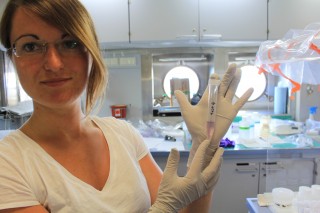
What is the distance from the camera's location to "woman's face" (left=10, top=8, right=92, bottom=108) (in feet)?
2.19

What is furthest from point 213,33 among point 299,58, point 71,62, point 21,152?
point 21,152

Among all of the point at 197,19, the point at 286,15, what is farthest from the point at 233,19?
the point at 286,15

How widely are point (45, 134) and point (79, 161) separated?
0.13 metres

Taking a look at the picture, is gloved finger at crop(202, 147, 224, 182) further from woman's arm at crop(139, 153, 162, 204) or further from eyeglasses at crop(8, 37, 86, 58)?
eyeglasses at crop(8, 37, 86, 58)

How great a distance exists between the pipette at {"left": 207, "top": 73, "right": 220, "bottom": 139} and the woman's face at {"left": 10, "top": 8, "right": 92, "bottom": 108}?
0.41m

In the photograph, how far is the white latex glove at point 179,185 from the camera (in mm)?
725

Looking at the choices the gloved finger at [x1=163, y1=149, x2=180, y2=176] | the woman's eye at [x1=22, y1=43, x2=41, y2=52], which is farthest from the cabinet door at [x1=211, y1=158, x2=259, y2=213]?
the woman's eye at [x1=22, y1=43, x2=41, y2=52]

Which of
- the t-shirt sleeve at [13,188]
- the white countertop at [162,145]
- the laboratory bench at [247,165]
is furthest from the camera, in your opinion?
the white countertop at [162,145]

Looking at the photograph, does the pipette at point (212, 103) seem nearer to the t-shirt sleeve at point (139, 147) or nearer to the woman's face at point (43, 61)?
the t-shirt sleeve at point (139, 147)

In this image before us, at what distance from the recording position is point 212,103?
810mm

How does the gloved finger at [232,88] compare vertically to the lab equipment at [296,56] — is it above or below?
below

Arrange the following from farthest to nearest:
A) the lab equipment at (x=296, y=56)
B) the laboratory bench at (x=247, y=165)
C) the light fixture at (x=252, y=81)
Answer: the light fixture at (x=252, y=81), the laboratory bench at (x=247, y=165), the lab equipment at (x=296, y=56)

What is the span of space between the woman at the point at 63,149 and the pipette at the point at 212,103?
0.08 meters

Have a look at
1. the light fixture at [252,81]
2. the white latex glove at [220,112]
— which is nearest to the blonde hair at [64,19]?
the white latex glove at [220,112]
